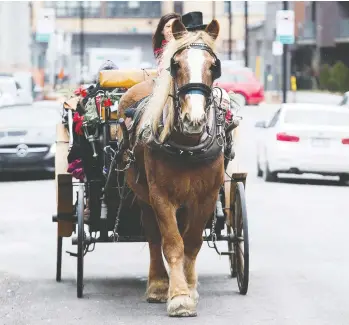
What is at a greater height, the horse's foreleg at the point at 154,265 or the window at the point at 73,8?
the window at the point at 73,8

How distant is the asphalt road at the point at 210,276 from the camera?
32.3ft

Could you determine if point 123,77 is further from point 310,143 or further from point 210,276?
point 310,143

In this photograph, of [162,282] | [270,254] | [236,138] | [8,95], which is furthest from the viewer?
[8,95]

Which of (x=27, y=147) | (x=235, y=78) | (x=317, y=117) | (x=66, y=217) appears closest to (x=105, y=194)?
(x=66, y=217)

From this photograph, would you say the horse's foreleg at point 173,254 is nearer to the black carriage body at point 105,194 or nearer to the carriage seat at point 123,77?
the black carriage body at point 105,194

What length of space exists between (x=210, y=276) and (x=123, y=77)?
2169 millimetres

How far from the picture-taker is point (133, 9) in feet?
365

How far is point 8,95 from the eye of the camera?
43594 millimetres

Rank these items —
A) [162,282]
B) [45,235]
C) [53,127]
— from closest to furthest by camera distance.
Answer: [162,282]
[45,235]
[53,127]

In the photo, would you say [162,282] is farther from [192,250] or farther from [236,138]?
[236,138]

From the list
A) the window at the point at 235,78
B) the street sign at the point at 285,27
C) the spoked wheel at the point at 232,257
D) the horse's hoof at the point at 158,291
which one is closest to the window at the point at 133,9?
the window at the point at 235,78

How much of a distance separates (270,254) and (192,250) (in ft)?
12.8

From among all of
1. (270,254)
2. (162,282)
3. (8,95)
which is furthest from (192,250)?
(8,95)

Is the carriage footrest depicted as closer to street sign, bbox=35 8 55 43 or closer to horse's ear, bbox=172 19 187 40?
horse's ear, bbox=172 19 187 40
